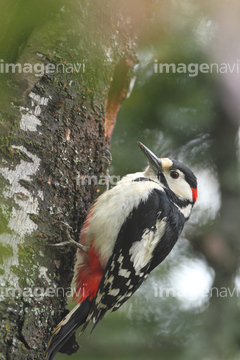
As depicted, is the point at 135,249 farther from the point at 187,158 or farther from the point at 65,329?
the point at 187,158

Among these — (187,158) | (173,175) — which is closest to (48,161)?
(173,175)

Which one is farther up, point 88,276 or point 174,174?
point 174,174

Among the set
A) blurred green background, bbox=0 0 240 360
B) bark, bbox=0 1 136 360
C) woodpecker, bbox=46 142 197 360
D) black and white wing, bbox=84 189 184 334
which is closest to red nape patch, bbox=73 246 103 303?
woodpecker, bbox=46 142 197 360

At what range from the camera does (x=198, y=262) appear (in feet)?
13.8

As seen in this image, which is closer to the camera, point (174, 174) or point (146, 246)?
point (146, 246)

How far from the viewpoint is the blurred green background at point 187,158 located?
12.1 ft

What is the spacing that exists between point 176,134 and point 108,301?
198 cm

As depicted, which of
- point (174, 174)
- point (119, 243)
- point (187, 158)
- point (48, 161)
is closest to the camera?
point (48, 161)

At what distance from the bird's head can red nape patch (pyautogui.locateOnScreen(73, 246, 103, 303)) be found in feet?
3.03

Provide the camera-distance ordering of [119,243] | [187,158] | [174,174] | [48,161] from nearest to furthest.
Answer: [48,161], [119,243], [174,174], [187,158]

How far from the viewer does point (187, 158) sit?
170 inches

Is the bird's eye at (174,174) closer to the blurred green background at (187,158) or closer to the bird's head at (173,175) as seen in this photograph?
the bird's head at (173,175)

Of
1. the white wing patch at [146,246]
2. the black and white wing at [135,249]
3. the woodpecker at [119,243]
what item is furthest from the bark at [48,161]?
the white wing patch at [146,246]

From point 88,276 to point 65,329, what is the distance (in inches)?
24.8
